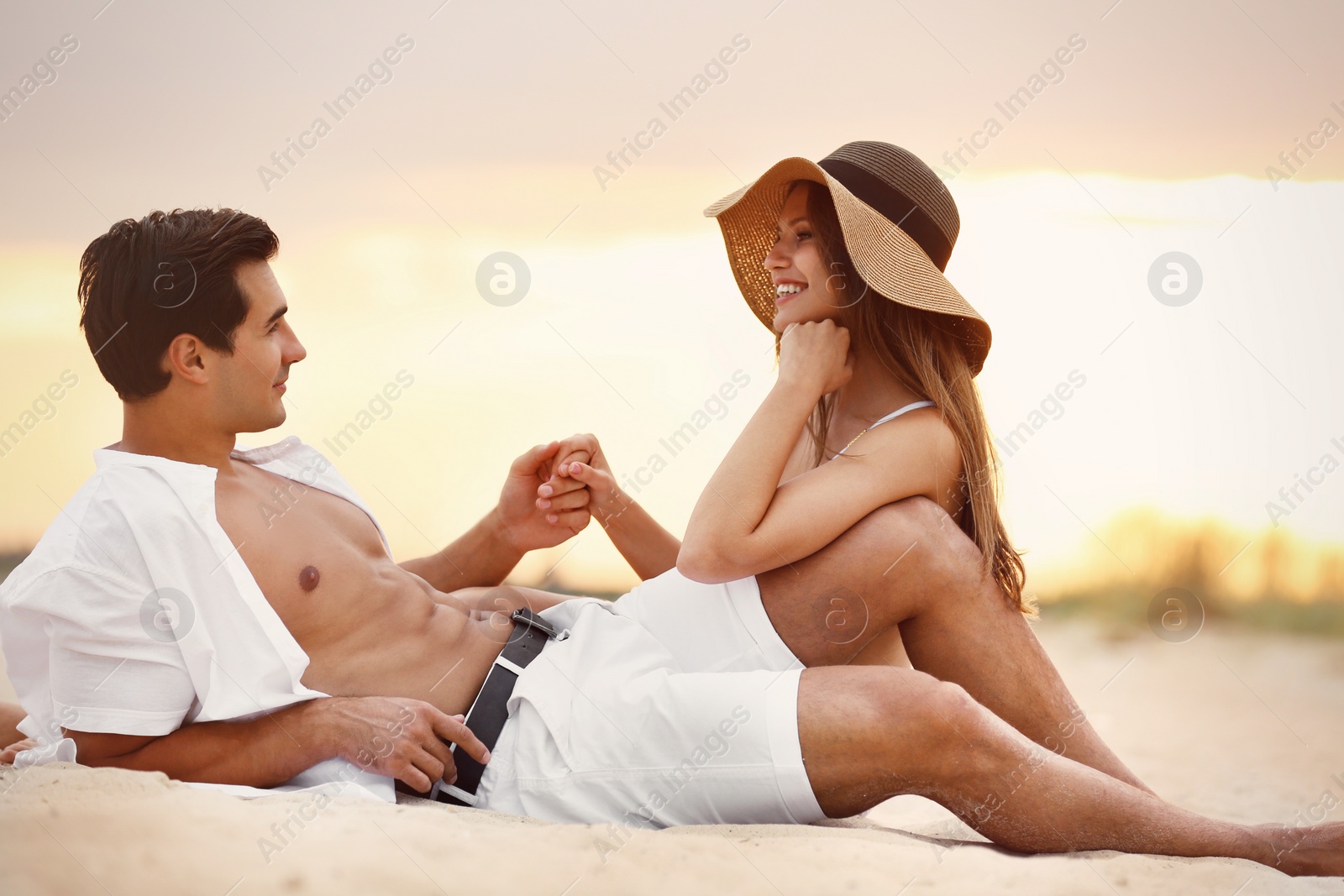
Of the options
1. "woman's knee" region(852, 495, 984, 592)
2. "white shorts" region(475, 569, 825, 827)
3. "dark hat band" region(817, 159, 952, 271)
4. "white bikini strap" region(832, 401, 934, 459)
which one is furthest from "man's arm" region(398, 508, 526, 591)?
"dark hat band" region(817, 159, 952, 271)

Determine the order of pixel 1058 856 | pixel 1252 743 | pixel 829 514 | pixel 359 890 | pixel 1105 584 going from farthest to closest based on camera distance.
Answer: pixel 1105 584 < pixel 1252 743 < pixel 829 514 < pixel 1058 856 < pixel 359 890

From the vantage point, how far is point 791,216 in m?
3.03

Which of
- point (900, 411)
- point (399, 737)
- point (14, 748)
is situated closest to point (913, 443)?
point (900, 411)

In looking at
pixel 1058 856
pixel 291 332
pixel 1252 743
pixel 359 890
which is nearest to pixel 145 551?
pixel 291 332

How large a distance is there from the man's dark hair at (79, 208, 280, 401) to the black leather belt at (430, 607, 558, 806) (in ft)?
3.40

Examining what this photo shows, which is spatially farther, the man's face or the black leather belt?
the man's face

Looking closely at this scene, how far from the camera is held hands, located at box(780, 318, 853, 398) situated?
8.91ft

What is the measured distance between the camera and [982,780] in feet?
6.97

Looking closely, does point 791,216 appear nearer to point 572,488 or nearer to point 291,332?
point 572,488

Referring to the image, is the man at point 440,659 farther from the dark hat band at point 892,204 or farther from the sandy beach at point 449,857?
the dark hat band at point 892,204

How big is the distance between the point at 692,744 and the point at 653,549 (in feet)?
3.80

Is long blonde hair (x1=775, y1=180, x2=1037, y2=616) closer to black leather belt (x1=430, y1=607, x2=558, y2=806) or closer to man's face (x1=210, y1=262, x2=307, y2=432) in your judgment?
black leather belt (x1=430, y1=607, x2=558, y2=806)

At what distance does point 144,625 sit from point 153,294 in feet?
2.81

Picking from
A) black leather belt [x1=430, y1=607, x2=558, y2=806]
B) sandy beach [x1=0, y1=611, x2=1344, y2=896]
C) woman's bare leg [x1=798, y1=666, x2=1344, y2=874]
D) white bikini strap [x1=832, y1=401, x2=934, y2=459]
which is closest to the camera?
sandy beach [x1=0, y1=611, x2=1344, y2=896]
